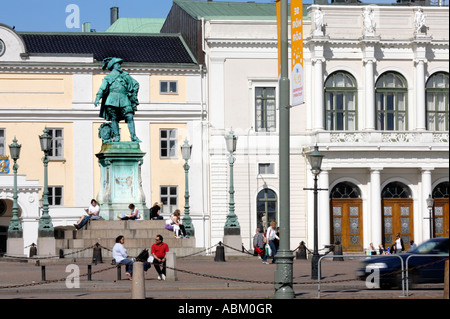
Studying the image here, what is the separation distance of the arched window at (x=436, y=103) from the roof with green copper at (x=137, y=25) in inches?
847

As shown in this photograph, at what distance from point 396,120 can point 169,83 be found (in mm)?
13654

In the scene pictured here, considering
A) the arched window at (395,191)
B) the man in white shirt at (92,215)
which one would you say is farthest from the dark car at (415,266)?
the arched window at (395,191)

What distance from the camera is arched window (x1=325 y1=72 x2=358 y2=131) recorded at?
7081cm

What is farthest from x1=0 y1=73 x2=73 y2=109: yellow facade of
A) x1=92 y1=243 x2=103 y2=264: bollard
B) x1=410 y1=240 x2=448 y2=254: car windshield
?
x1=410 y1=240 x2=448 y2=254: car windshield

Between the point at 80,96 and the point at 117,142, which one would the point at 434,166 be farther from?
the point at 117,142

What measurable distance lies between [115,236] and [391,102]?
105 ft

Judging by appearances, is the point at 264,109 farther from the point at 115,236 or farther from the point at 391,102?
the point at 115,236

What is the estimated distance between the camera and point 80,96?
68375mm

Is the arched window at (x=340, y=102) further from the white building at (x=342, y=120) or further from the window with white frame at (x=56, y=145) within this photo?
the window with white frame at (x=56, y=145)

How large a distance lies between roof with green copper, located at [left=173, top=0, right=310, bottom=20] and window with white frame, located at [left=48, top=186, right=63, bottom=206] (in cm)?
1314

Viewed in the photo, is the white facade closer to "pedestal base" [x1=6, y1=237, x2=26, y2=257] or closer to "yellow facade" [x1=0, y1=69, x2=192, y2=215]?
"yellow facade" [x1=0, y1=69, x2=192, y2=215]

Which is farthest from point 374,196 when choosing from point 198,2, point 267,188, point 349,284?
point 349,284

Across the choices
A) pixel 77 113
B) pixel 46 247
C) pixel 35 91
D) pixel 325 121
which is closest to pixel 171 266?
pixel 46 247

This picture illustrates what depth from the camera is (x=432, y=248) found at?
103ft
